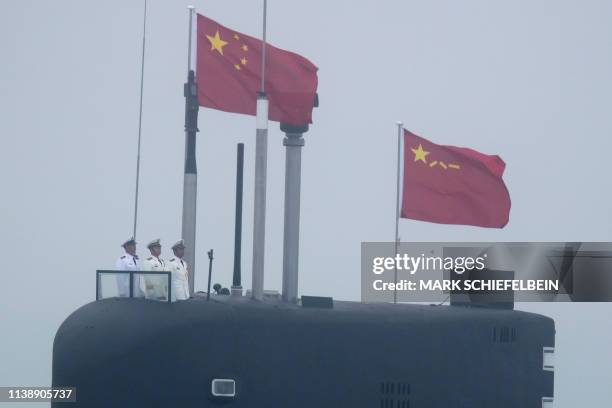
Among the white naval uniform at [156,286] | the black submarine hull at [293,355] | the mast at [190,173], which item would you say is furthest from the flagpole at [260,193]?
the white naval uniform at [156,286]

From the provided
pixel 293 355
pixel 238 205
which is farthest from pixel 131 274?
pixel 238 205

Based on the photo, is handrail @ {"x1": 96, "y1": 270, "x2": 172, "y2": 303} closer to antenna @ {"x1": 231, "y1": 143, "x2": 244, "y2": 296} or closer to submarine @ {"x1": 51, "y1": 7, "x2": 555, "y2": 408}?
submarine @ {"x1": 51, "y1": 7, "x2": 555, "y2": 408}

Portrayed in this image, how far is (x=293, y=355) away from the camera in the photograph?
82.4 feet

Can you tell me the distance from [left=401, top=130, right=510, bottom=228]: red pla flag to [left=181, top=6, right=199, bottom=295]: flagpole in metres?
5.88

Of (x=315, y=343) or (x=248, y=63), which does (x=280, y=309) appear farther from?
(x=248, y=63)

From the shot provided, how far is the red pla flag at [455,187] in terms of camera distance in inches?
1288

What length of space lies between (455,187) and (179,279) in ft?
31.0

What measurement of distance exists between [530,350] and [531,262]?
5868mm

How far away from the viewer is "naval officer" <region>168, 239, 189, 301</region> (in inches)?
985

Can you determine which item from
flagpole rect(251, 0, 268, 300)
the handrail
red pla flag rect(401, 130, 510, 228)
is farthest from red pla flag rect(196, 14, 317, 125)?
the handrail

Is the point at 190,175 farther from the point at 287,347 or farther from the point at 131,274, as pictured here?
the point at 287,347

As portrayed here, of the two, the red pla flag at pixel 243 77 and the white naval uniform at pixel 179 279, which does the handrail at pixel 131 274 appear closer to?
the white naval uniform at pixel 179 279

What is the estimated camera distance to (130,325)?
2406 centimetres

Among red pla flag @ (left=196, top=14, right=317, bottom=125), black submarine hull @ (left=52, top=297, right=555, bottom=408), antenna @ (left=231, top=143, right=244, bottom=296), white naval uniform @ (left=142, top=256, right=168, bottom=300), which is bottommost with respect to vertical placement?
black submarine hull @ (left=52, top=297, right=555, bottom=408)
